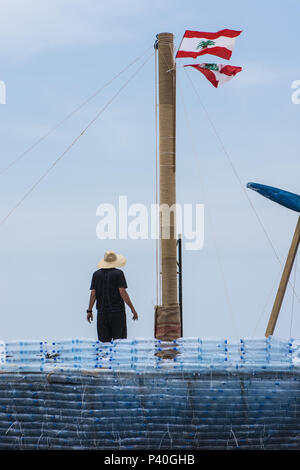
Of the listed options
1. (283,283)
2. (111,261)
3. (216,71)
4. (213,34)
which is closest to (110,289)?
(111,261)

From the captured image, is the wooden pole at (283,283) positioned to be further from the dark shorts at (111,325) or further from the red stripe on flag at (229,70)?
the red stripe on flag at (229,70)

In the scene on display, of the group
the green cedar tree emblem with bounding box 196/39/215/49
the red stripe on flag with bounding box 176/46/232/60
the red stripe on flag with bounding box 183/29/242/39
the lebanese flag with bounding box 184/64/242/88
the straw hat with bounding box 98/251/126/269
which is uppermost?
the red stripe on flag with bounding box 183/29/242/39

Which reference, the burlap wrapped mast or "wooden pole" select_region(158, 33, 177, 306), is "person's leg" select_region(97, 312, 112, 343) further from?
"wooden pole" select_region(158, 33, 177, 306)

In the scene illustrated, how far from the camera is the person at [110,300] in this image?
46.8ft

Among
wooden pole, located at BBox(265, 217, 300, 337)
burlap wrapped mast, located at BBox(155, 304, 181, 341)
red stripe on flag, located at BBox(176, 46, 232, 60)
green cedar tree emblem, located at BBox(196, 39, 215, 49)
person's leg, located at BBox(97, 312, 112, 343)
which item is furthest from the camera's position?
green cedar tree emblem, located at BBox(196, 39, 215, 49)

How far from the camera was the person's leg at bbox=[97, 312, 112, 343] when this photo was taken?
14.4 metres

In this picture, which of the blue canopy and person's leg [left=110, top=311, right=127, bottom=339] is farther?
person's leg [left=110, top=311, right=127, bottom=339]

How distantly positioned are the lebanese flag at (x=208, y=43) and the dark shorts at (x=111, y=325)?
4919mm

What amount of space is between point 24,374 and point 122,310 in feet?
10.2

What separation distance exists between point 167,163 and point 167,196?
0.61m

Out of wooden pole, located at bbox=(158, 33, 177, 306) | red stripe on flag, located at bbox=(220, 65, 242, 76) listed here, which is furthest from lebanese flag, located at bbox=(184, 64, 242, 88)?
wooden pole, located at bbox=(158, 33, 177, 306)

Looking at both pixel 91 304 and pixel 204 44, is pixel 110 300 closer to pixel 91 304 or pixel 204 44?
pixel 91 304

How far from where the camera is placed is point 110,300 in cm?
1425
